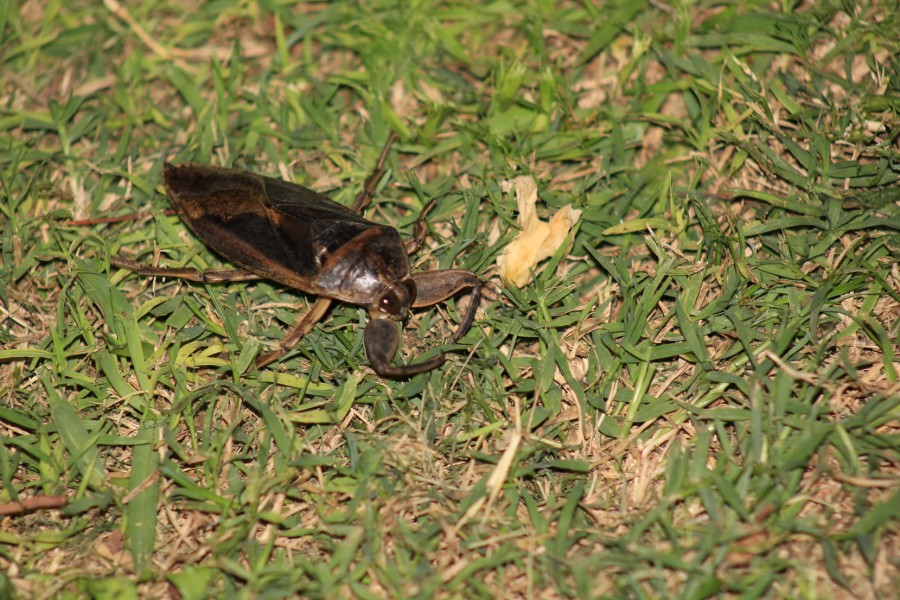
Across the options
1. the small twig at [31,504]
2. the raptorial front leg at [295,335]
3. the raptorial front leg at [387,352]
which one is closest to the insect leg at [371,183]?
the raptorial front leg at [295,335]

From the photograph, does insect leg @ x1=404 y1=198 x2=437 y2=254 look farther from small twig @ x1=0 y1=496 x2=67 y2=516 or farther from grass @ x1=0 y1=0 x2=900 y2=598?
small twig @ x1=0 y1=496 x2=67 y2=516

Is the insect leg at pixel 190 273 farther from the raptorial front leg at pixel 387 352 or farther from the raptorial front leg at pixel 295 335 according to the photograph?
the raptorial front leg at pixel 387 352

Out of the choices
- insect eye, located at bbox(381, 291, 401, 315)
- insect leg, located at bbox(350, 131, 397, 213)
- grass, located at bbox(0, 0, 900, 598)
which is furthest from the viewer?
insect leg, located at bbox(350, 131, 397, 213)

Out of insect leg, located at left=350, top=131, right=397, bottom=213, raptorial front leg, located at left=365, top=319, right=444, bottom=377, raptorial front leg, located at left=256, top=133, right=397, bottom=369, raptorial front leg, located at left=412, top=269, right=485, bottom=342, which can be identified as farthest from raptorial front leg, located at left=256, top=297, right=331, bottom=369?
insect leg, located at left=350, top=131, right=397, bottom=213

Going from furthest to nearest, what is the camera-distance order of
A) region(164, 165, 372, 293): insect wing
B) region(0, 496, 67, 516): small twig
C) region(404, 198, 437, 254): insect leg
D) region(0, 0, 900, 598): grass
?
region(404, 198, 437, 254): insect leg → region(164, 165, 372, 293): insect wing → region(0, 496, 67, 516): small twig → region(0, 0, 900, 598): grass

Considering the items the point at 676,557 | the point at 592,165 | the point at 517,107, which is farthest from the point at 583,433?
the point at 517,107

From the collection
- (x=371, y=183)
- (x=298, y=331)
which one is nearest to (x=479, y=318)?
(x=298, y=331)

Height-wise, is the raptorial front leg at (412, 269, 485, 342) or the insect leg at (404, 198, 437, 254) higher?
the insect leg at (404, 198, 437, 254)
